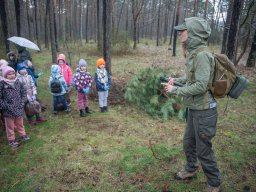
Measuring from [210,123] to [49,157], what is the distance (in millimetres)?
3373

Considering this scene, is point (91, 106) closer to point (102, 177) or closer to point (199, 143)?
point (102, 177)

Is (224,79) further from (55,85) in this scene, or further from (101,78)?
(55,85)

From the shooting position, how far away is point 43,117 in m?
7.09

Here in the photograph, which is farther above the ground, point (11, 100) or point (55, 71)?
point (55, 71)

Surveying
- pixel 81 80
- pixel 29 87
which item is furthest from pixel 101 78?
pixel 29 87

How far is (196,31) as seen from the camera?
3316mm

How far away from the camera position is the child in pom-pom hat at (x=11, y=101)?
5129 millimetres

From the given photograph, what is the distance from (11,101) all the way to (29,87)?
43.5 inches

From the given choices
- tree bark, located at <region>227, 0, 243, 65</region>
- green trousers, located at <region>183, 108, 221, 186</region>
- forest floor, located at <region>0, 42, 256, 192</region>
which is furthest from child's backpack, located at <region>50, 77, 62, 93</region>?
tree bark, located at <region>227, 0, 243, 65</region>

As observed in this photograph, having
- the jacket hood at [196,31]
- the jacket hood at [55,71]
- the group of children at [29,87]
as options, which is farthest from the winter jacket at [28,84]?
the jacket hood at [196,31]

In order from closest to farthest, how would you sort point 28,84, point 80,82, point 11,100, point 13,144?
1. point 11,100
2. point 13,144
3. point 28,84
4. point 80,82

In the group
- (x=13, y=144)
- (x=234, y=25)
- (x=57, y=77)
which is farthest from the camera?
(x=234, y=25)

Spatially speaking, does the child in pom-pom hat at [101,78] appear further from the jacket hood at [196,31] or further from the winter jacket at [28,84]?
the jacket hood at [196,31]

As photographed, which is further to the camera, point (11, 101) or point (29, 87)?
point (29, 87)
